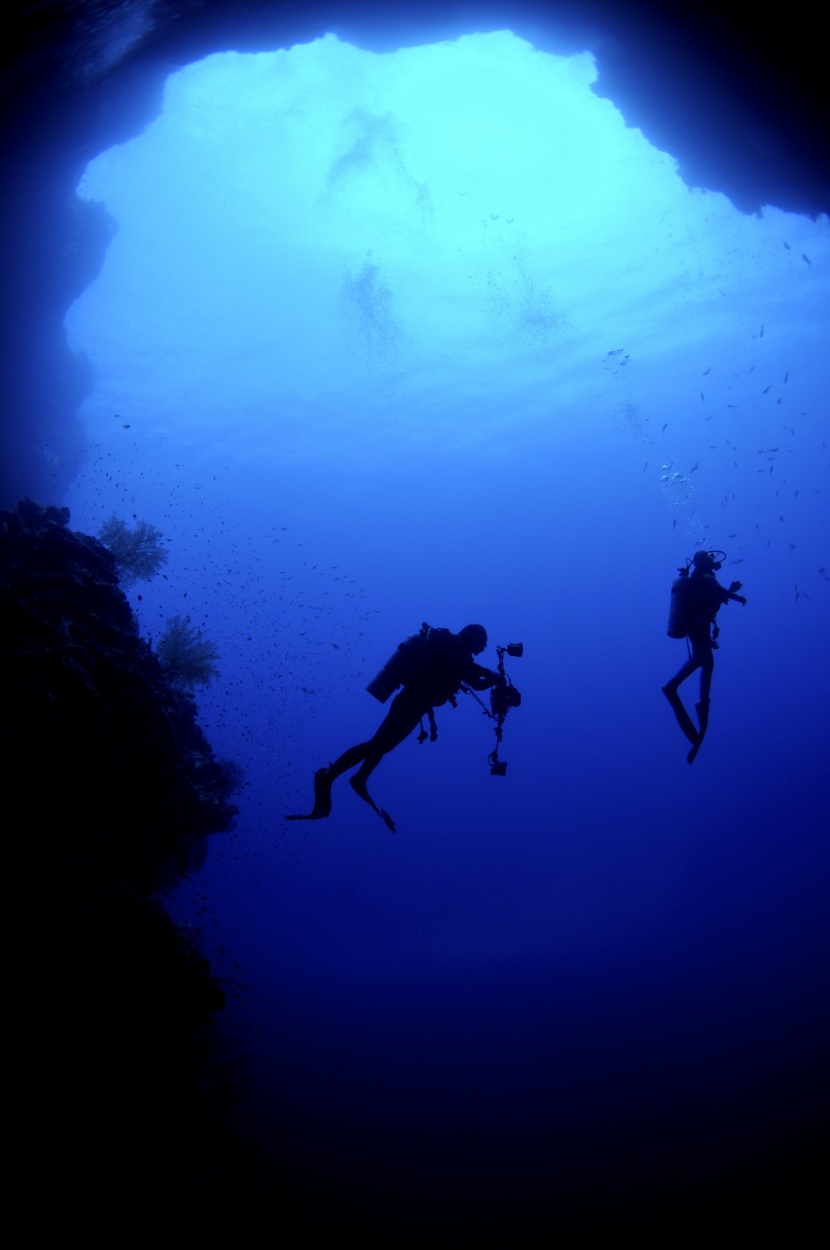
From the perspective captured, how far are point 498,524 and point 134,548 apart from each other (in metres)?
63.6

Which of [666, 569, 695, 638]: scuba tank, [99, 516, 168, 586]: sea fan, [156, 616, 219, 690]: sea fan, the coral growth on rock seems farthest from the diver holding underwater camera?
[99, 516, 168, 586]: sea fan

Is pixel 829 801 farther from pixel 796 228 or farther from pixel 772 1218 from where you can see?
pixel 772 1218

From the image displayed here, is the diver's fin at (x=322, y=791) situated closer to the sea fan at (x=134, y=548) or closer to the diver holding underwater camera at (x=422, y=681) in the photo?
the diver holding underwater camera at (x=422, y=681)

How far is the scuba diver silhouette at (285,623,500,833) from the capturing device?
718cm

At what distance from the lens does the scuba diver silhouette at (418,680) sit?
23.5 feet

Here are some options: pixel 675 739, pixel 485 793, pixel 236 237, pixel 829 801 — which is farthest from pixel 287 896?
pixel 675 739

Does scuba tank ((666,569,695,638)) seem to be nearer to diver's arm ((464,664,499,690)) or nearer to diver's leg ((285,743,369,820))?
diver's arm ((464,664,499,690))

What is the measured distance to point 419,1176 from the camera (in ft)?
24.2

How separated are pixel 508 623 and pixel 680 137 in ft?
333

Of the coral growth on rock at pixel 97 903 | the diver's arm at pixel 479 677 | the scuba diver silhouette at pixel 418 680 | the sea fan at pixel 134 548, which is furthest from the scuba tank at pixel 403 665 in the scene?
the sea fan at pixel 134 548

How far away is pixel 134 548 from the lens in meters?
15.4

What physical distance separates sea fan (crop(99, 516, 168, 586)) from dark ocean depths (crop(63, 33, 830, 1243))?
7.75 metres

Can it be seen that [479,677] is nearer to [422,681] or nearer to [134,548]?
[422,681]

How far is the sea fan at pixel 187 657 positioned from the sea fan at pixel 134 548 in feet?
7.20
